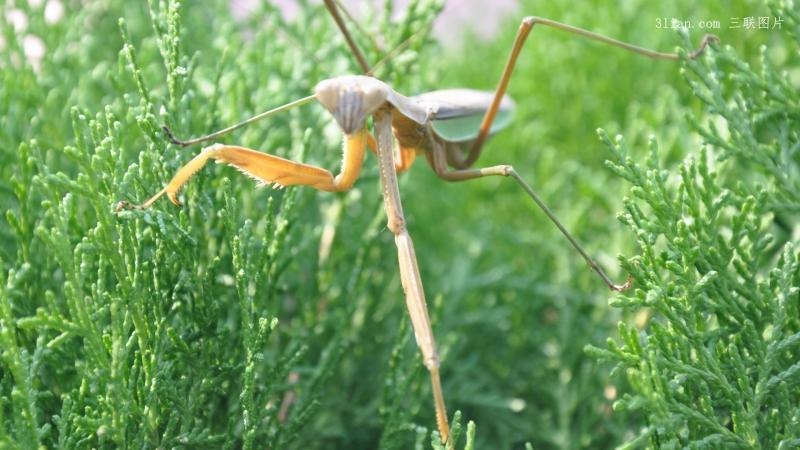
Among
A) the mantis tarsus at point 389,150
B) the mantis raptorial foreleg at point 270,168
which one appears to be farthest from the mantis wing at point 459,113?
the mantis raptorial foreleg at point 270,168

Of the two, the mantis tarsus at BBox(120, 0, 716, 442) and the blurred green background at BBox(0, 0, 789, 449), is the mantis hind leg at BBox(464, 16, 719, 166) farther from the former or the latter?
the blurred green background at BBox(0, 0, 789, 449)

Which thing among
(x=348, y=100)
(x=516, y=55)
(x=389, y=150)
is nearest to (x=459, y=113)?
(x=516, y=55)

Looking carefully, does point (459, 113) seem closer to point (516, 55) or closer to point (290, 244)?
point (516, 55)

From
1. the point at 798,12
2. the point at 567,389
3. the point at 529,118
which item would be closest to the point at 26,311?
the point at 567,389

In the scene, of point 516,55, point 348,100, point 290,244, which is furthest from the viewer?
point 516,55

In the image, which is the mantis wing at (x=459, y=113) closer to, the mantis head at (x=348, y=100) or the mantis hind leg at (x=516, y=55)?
the mantis hind leg at (x=516, y=55)

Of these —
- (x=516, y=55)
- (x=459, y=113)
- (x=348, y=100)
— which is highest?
(x=516, y=55)

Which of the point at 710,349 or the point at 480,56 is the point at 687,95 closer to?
the point at 480,56
